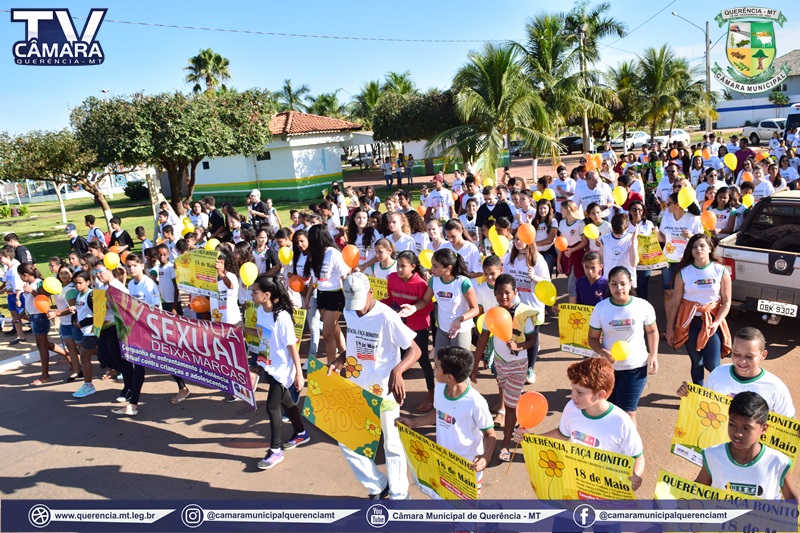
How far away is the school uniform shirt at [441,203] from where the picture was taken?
11.7 m

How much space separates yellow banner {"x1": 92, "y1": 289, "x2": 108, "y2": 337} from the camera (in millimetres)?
6863

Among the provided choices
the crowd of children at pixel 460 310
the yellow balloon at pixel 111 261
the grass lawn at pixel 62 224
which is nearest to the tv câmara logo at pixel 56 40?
the grass lawn at pixel 62 224

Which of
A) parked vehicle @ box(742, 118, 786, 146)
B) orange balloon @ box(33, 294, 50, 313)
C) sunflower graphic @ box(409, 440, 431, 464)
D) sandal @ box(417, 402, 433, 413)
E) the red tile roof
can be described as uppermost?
the red tile roof

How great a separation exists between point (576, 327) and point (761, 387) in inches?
81.1

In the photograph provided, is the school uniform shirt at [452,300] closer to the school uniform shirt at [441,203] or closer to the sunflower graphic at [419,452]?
the sunflower graphic at [419,452]

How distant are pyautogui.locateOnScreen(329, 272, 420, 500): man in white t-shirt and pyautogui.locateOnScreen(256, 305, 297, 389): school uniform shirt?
589 millimetres

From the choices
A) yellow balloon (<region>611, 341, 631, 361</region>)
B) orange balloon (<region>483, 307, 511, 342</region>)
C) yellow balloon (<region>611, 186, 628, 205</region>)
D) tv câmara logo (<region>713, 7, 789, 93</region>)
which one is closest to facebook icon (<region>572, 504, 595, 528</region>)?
yellow balloon (<region>611, 341, 631, 361</region>)

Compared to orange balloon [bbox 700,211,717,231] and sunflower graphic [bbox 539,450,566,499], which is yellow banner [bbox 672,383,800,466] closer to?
sunflower graphic [bbox 539,450,566,499]

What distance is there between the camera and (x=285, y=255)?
7.93 meters

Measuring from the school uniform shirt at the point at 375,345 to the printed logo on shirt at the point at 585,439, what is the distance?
1587 millimetres

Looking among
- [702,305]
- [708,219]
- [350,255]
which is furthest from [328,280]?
[708,219]

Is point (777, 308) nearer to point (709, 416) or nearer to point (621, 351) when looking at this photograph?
point (621, 351)

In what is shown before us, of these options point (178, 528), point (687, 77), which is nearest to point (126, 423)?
point (178, 528)

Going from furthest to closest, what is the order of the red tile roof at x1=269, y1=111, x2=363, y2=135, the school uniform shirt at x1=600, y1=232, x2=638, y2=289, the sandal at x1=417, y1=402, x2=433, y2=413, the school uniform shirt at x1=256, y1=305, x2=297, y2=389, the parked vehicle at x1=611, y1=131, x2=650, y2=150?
the parked vehicle at x1=611, y1=131, x2=650, y2=150 < the red tile roof at x1=269, y1=111, x2=363, y2=135 < the school uniform shirt at x1=600, y1=232, x2=638, y2=289 < the sandal at x1=417, y1=402, x2=433, y2=413 < the school uniform shirt at x1=256, y1=305, x2=297, y2=389
